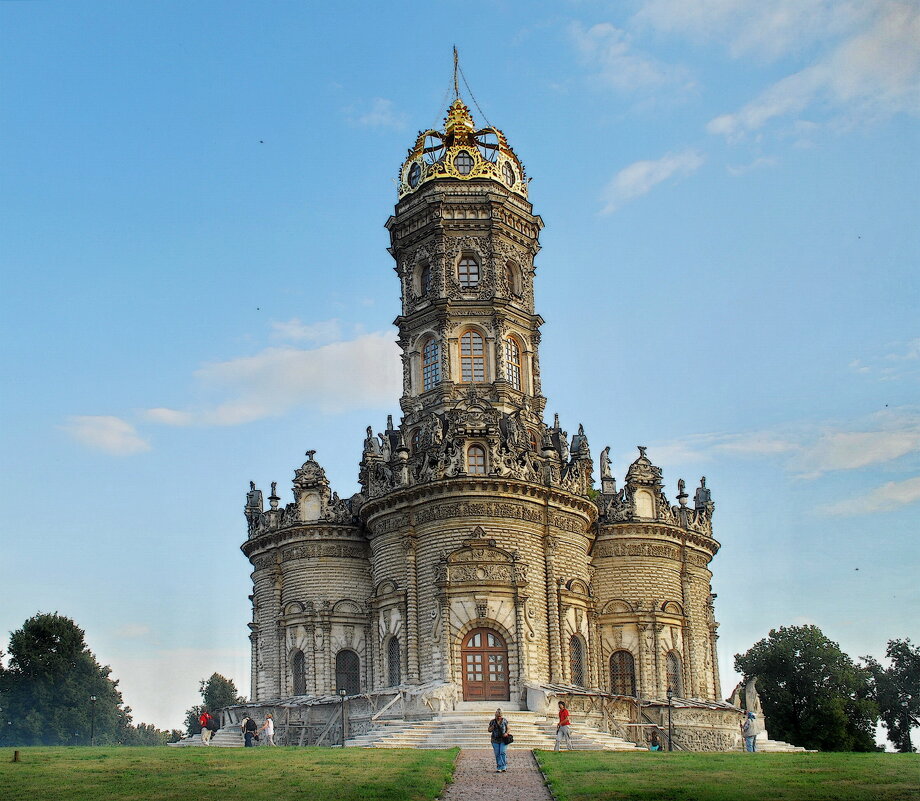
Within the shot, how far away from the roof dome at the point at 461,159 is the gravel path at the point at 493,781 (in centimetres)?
3435

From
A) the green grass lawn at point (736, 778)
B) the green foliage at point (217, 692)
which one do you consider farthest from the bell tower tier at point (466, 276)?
the green foliage at point (217, 692)

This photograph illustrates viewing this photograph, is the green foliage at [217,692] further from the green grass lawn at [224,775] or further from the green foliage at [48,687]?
the green grass lawn at [224,775]

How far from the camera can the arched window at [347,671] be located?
179 ft

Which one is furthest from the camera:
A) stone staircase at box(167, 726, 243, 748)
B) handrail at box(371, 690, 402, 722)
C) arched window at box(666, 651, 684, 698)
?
arched window at box(666, 651, 684, 698)

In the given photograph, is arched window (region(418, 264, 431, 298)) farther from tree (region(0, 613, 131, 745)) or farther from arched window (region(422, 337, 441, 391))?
tree (region(0, 613, 131, 745))

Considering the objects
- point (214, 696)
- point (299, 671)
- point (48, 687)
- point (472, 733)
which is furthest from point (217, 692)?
point (472, 733)

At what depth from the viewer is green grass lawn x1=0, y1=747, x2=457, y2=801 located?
23.1m

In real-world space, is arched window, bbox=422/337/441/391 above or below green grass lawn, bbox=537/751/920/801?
above

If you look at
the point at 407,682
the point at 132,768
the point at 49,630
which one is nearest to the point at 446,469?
the point at 407,682

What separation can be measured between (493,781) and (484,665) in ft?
72.0

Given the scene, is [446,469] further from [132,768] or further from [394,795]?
[394,795]

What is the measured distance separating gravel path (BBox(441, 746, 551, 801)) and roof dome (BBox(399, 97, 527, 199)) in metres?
34.4

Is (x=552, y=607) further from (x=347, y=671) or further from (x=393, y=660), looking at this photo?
(x=347, y=671)

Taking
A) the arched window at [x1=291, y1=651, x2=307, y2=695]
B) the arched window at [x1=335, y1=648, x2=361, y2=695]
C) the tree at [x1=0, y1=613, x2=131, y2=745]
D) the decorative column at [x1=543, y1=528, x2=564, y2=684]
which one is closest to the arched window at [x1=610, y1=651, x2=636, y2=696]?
the decorative column at [x1=543, y1=528, x2=564, y2=684]
